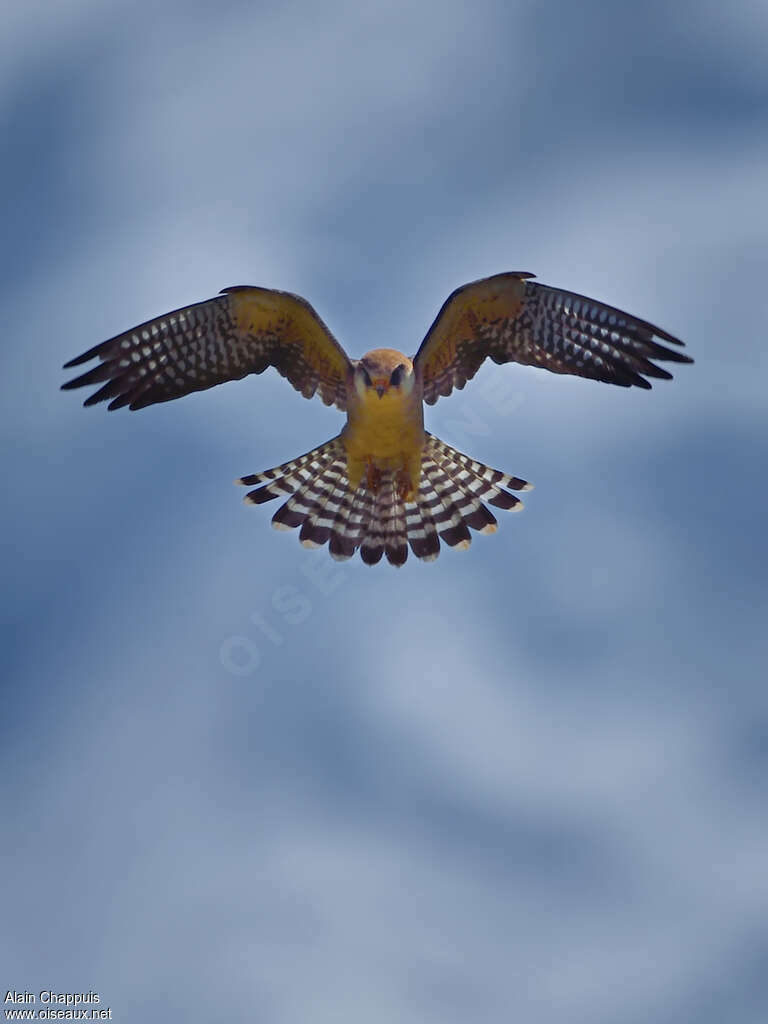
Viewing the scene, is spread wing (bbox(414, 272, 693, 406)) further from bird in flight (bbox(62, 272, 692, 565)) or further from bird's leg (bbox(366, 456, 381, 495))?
bird's leg (bbox(366, 456, 381, 495))

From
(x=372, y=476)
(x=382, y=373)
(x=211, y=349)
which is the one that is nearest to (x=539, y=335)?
(x=382, y=373)

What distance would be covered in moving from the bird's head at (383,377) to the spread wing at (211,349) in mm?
430

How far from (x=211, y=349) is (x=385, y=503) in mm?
2595

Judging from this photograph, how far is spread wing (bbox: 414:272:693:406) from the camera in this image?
1283 centimetres

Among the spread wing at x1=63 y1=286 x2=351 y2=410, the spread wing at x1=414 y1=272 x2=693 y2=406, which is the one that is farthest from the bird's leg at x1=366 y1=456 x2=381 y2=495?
the spread wing at x1=414 y1=272 x2=693 y2=406

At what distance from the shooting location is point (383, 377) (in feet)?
42.3

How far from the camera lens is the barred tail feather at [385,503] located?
47.7ft

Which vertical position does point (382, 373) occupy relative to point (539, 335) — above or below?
below

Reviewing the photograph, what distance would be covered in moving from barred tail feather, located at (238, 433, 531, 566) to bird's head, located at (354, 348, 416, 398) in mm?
1572

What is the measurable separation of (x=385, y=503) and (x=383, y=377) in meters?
2.09

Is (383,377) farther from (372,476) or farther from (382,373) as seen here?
(372,476)

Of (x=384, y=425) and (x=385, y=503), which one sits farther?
(x=385, y=503)

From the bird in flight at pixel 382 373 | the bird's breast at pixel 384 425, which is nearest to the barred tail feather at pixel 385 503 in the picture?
the bird in flight at pixel 382 373

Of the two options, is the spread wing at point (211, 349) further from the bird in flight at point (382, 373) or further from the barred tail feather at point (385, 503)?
the barred tail feather at point (385, 503)
